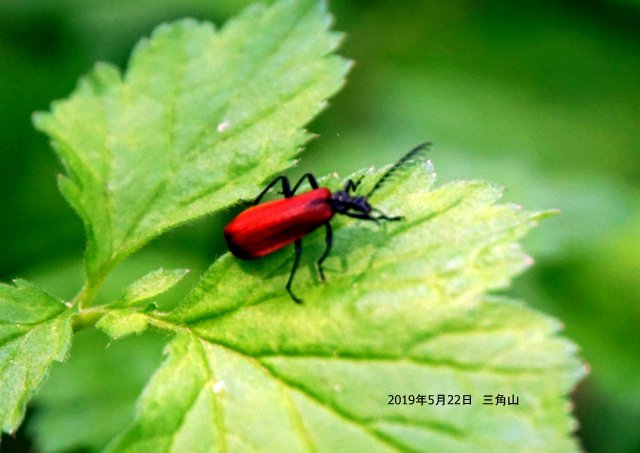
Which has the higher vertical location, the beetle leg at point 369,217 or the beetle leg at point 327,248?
the beetle leg at point 369,217

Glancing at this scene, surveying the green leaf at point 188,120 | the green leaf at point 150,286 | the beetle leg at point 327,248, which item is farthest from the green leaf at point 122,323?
the beetle leg at point 327,248

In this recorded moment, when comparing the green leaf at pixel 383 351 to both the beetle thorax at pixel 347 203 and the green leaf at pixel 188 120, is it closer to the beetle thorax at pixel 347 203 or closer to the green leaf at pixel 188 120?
the beetle thorax at pixel 347 203

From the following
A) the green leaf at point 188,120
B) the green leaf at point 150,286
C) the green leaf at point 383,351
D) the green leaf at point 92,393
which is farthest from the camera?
the green leaf at point 92,393

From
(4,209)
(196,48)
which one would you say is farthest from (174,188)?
(4,209)

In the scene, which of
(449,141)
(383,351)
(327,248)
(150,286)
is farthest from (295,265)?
(449,141)

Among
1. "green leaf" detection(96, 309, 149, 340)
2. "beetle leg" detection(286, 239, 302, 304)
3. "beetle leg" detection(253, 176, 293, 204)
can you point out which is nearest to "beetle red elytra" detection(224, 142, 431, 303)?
"beetle leg" detection(286, 239, 302, 304)

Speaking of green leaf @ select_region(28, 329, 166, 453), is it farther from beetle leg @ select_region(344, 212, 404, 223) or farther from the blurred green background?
beetle leg @ select_region(344, 212, 404, 223)
